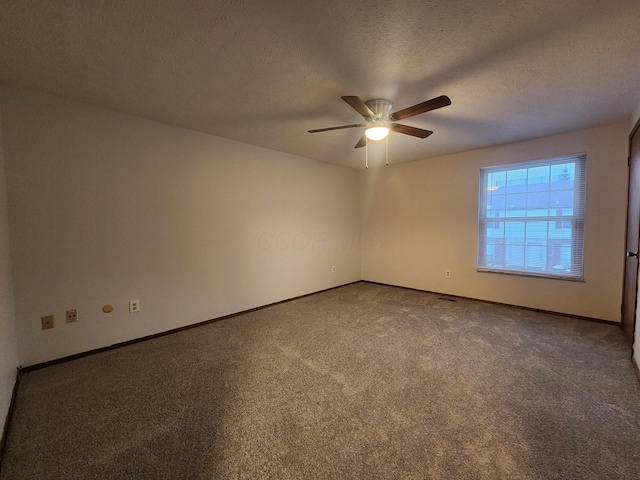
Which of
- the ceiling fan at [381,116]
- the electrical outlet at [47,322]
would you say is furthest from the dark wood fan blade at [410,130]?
the electrical outlet at [47,322]

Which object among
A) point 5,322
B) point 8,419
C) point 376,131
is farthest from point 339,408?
point 5,322

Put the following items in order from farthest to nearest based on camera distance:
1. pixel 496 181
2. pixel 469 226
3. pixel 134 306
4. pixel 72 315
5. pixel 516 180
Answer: pixel 469 226
pixel 496 181
pixel 516 180
pixel 134 306
pixel 72 315

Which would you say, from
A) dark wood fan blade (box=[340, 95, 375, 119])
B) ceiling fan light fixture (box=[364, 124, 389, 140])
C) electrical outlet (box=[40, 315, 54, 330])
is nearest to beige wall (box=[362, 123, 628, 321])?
ceiling fan light fixture (box=[364, 124, 389, 140])

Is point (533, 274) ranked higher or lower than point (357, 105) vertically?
lower

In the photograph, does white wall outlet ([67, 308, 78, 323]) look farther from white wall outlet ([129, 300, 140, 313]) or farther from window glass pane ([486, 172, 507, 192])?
window glass pane ([486, 172, 507, 192])

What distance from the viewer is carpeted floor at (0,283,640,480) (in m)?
1.24

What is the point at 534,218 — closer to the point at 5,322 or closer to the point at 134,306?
the point at 134,306

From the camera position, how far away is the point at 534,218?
11.0 feet

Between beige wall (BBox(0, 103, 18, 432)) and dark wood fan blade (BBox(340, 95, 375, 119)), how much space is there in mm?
2547

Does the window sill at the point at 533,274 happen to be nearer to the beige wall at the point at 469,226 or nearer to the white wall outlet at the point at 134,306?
the beige wall at the point at 469,226

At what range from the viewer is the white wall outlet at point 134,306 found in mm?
2545

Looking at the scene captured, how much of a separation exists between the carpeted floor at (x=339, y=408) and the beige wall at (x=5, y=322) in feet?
0.50

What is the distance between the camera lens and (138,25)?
141 cm

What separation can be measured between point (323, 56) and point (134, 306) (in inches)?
108
